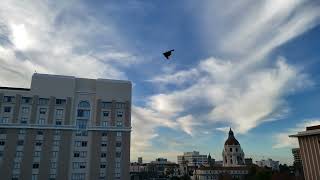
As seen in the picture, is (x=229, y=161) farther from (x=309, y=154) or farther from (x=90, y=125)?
(x=309, y=154)

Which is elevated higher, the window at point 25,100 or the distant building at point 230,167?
the window at point 25,100

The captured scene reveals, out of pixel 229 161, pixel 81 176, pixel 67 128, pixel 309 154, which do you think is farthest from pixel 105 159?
pixel 229 161

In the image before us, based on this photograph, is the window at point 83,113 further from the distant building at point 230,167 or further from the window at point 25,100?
the distant building at point 230,167

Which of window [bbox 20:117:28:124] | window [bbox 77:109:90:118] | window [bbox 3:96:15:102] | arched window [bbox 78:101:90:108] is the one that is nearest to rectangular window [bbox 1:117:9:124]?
window [bbox 20:117:28:124]

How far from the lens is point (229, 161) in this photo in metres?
150

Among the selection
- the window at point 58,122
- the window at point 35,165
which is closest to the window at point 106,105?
the window at point 58,122

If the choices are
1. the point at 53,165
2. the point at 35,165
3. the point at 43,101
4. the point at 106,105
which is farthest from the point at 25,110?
the point at 106,105

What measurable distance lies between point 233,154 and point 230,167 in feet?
30.2

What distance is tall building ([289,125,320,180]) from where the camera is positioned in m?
31.8

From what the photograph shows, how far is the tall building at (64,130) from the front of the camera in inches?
2474

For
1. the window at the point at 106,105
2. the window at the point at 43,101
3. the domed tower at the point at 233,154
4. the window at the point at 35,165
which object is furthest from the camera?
the domed tower at the point at 233,154

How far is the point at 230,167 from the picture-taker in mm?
143000

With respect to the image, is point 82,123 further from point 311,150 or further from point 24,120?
point 311,150

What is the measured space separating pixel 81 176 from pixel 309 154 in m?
48.1
